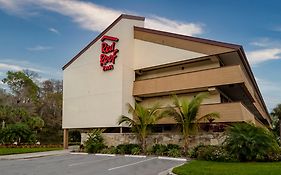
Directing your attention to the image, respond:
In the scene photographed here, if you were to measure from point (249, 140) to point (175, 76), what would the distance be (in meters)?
9.75

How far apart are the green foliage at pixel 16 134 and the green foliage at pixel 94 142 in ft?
38.1

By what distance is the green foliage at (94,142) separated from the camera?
80.0ft

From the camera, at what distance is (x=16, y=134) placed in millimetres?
33000

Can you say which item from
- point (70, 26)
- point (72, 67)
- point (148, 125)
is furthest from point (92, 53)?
point (148, 125)

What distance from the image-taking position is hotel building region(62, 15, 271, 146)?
22.9 m

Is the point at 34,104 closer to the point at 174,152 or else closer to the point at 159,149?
the point at 159,149

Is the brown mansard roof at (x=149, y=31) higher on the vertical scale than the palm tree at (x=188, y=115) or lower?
higher

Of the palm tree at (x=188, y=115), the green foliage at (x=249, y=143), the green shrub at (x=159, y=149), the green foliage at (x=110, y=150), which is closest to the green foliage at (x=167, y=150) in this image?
the green shrub at (x=159, y=149)

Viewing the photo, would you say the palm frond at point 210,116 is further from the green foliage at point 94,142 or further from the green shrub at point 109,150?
the green foliage at point 94,142

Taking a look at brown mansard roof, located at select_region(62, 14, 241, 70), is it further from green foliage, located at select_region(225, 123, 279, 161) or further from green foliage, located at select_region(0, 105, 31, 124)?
green foliage, located at select_region(0, 105, 31, 124)

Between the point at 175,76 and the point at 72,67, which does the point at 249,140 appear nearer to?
the point at 175,76

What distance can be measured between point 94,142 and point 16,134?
12.5 meters

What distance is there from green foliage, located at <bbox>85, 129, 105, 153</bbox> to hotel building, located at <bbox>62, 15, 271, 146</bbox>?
1.44 m

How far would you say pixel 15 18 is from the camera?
21.0 meters
